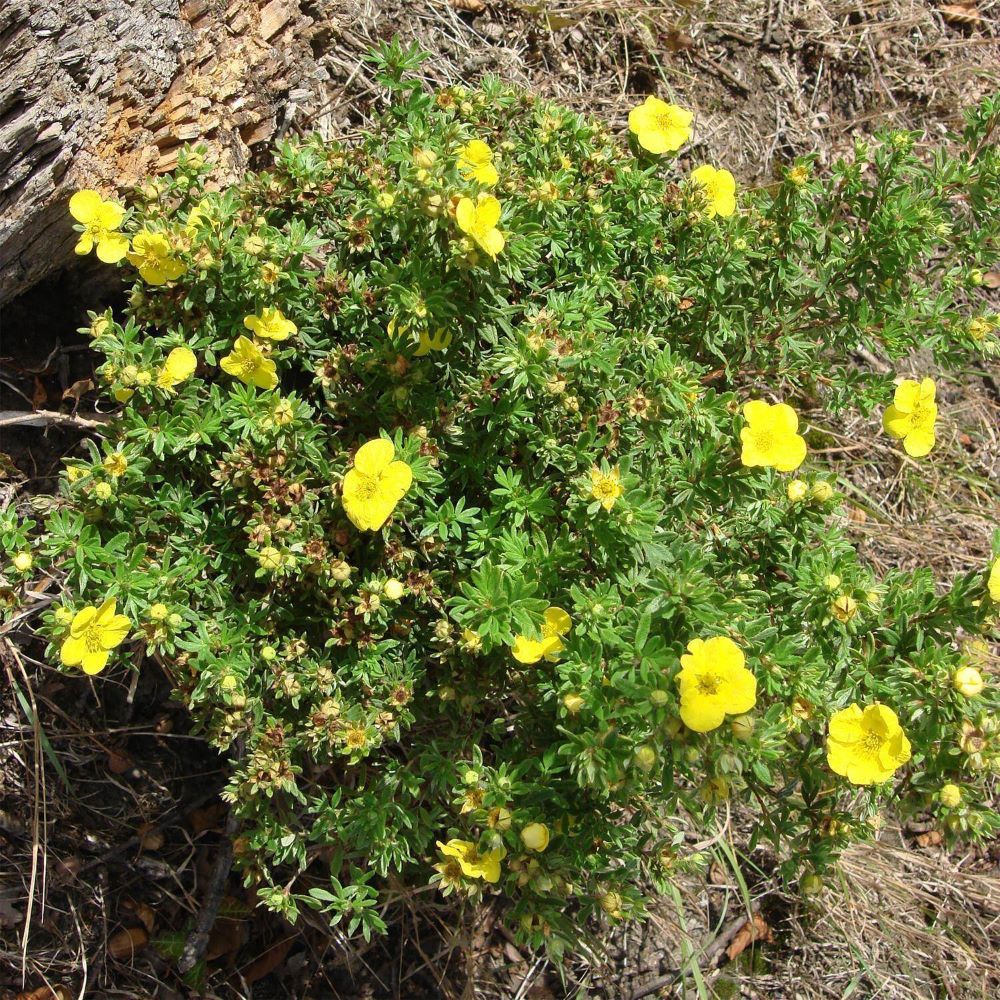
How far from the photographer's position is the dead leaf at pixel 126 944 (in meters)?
4.07

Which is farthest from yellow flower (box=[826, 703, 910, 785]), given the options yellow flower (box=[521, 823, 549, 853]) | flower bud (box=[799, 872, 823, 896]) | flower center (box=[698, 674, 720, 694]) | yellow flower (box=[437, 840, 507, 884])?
yellow flower (box=[437, 840, 507, 884])

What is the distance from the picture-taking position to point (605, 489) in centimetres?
302

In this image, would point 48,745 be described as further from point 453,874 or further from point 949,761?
point 949,761

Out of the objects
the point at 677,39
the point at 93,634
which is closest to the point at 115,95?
the point at 93,634

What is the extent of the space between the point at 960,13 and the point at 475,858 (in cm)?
643

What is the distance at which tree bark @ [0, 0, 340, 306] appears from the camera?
335cm

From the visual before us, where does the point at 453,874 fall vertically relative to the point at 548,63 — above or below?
below

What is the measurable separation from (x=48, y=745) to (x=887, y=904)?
13.7 feet

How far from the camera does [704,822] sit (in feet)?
9.27

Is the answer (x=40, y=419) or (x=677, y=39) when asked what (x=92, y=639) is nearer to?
(x=40, y=419)

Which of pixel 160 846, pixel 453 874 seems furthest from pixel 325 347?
pixel 160 846

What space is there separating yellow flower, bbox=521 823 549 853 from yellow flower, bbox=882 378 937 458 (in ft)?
7.08

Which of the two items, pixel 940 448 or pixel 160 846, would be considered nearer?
pixel 160 846

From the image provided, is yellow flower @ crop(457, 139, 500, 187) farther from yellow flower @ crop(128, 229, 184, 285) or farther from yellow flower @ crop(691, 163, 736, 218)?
yellow flower @ crop(128, 229, 184, 285)
